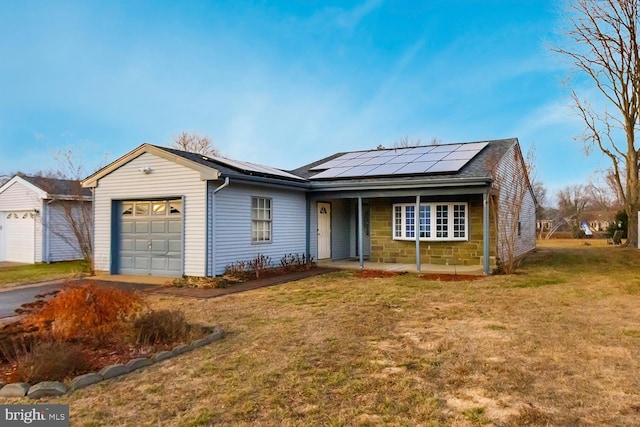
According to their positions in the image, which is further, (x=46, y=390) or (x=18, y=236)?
(x=18, y=236)

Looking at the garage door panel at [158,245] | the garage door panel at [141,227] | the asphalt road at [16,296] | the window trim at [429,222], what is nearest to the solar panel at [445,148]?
the window trim at [429,222]

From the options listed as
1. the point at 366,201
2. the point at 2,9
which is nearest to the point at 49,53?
the point at 2,9

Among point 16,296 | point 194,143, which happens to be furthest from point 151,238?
point 194,143

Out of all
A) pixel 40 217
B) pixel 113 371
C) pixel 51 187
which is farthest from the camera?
pixel 51 187

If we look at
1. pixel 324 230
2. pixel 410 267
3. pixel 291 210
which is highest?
pixel 291 210

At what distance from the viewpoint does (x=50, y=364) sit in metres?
3.85

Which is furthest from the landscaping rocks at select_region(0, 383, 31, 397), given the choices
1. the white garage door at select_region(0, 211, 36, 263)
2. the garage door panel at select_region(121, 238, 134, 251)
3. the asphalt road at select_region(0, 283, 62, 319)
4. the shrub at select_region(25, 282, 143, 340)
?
the white garage door at select_region(0, 211, 36, 263)

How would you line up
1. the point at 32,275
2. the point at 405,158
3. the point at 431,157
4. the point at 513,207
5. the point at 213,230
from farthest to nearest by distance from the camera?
the point at 405,158
the point at 431,157
the point at 513,207
the point at 32,275
the point at 213,230

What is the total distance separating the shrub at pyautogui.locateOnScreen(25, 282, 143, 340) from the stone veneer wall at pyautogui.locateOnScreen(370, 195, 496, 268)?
10803mm

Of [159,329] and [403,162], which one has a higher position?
[403,162]

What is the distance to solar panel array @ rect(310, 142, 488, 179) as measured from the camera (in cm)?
1336

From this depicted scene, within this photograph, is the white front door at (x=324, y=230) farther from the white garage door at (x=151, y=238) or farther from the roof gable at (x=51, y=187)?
the roof gable at (x=51, y=187)

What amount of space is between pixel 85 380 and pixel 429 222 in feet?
39.2

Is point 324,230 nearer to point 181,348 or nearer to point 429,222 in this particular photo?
point 429,222
